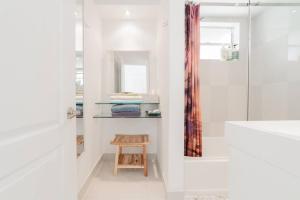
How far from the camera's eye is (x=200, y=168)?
1.94 meters

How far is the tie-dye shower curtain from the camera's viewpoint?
6.54 feet

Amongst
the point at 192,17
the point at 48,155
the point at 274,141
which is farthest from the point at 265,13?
the point at 48,155

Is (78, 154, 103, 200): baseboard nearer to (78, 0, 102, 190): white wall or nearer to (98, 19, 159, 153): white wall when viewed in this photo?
(78, 0, 102, 190): white wall

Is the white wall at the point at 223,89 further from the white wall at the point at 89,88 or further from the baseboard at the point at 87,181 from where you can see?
the baseboard at the point at 87,181

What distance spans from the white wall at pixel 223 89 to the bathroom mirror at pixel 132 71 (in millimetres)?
933

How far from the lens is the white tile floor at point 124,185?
6.72 feet

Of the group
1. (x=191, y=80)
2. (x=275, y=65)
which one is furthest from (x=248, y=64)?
(x=191, y=80)

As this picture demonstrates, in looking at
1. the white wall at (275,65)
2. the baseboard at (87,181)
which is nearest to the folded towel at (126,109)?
the baseboard at (87,181)

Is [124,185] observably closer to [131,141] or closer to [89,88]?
[131,141]

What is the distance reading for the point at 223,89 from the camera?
9.29 feet

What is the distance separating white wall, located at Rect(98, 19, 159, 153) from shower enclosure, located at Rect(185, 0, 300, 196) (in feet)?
2.68

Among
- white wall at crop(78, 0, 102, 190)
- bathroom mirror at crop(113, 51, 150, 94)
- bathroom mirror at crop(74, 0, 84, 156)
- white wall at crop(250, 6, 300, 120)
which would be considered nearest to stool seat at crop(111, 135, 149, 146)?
white wall at crop(78, 0, 102, 190)

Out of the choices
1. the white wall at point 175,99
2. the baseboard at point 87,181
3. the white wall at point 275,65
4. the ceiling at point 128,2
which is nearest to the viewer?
the white wall at point 175,99

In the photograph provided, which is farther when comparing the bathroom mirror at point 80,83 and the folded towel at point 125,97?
the folded towel at point 125,97
